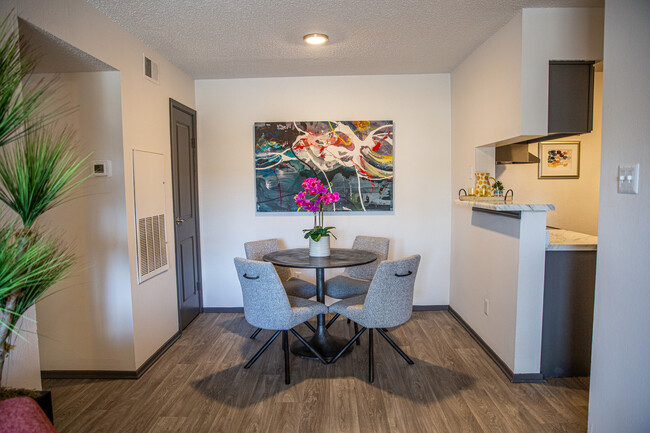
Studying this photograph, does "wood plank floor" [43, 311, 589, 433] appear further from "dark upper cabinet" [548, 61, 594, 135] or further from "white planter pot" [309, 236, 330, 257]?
"dark upper cabinet" [548, 61, 594, 135]

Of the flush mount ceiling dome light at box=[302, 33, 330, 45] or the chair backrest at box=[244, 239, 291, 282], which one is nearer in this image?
the flush mount ceiling dome light at box=[302, 33, 330, 45]

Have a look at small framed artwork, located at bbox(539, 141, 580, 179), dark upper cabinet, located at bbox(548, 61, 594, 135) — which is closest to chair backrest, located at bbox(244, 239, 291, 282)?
dark upper cabinet, located at bbox(548, 61, 594, 135)

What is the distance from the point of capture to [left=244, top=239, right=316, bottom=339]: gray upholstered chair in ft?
11.6

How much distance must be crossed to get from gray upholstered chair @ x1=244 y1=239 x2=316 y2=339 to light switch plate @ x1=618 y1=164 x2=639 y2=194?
2451 millimetres

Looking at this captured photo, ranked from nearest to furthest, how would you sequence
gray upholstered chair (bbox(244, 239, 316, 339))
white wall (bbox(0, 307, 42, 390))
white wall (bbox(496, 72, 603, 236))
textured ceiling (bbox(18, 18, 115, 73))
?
white wall (bbox(0, 307, 42, 390)), textured ceiling (bbox(18, 18, 115, 73)), gray upholstered chair (bbox(244, 239, 316, 339)), white wall (bbox(496, 72, 603, 236))

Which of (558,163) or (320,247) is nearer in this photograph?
(320,247)

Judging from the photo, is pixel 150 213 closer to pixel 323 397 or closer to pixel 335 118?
pixel 323 397

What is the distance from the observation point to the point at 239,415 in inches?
95.6

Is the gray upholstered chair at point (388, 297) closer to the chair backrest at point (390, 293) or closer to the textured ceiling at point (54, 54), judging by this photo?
the chair backrest at point (390, 293)

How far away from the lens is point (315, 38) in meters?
3.09

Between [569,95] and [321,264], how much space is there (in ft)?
6.77

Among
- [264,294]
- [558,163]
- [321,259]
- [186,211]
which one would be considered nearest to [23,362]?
[264,294]

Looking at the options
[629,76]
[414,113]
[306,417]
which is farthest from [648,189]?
[414,113]

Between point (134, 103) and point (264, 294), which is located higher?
point (134, 103)
